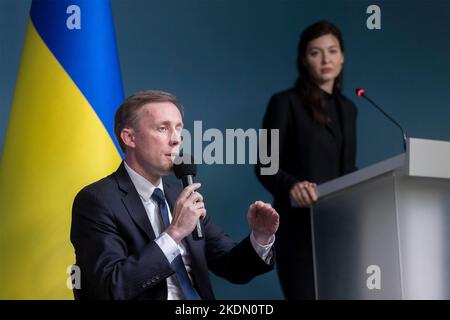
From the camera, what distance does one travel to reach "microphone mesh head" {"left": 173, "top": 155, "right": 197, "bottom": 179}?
8.93ft

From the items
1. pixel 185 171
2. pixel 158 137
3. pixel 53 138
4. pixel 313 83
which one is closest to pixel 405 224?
pixel 185 171

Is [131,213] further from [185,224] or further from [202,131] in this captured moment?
[202,131]

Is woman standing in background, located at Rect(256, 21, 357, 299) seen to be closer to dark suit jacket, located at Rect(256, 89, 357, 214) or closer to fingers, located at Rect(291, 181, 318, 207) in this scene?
dark suit jacket, located at Rect(256, 89, 357, 214)

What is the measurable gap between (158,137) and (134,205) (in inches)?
9.7

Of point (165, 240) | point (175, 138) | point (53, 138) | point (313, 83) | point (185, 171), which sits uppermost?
point (313, 83)

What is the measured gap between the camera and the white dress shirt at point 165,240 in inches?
101

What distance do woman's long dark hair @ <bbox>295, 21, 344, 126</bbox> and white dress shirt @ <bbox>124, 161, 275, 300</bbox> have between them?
1223 millimetres

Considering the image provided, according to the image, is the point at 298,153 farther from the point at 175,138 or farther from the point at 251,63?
the point at 175,138

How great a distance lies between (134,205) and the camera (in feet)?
8.87

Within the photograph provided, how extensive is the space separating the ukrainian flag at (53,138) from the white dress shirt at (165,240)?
2.14ft

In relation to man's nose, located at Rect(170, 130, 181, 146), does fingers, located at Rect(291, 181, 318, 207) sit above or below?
below

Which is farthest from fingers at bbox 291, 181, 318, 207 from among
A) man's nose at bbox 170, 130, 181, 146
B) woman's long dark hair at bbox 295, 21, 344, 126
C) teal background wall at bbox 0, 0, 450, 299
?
teal background wall at bbox 0, 0, 450, 299
